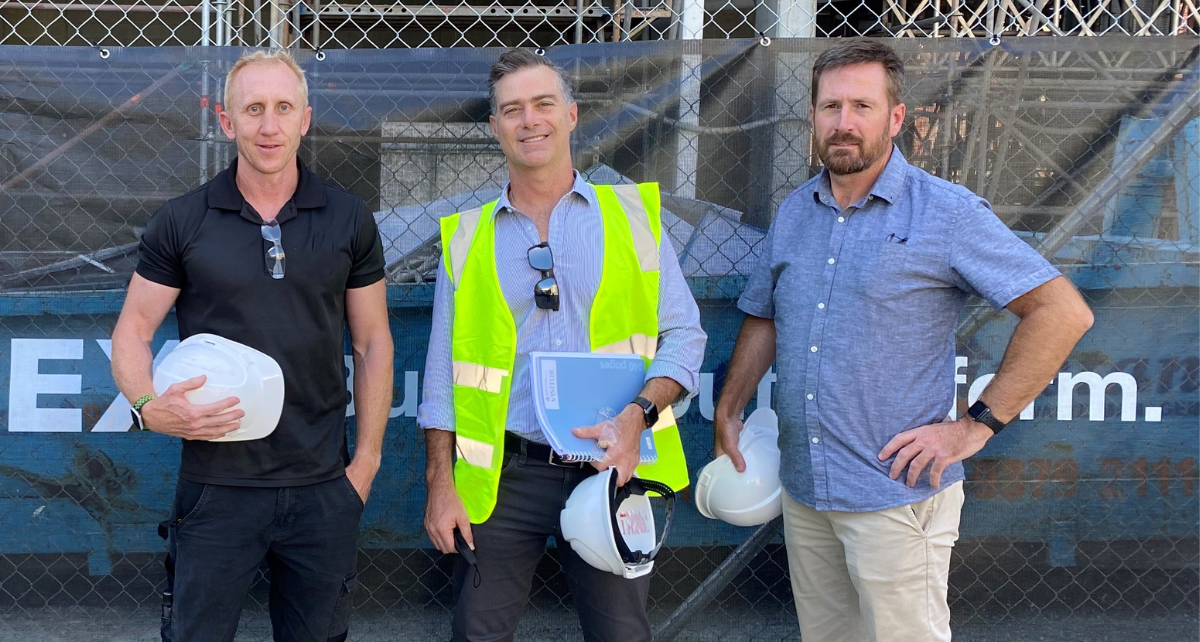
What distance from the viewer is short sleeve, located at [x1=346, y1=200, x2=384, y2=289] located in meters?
2.71

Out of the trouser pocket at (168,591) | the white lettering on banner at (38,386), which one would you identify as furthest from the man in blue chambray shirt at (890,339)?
the white lettering on banner at (38,386)

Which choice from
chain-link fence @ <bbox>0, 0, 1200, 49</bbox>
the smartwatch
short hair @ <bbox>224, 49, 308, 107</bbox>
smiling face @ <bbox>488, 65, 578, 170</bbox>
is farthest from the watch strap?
chain-link fence @ <bbox>0, 0, 1200, 49</bbox>

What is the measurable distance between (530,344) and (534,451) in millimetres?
302

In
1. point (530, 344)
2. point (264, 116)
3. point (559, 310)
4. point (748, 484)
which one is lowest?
point (748, 484)

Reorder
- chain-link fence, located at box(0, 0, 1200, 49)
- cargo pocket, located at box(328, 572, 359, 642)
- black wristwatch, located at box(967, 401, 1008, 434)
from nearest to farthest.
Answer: black wristwatch, located at box(967, 401, 1008, 434) → cargo pocket, located at box(328, 572, 359, 642) → chain-link fence, located at box(0, 0, 1200, 49)

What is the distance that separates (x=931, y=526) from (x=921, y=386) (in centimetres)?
38

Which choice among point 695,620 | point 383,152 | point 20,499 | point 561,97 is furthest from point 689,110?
point 20,499

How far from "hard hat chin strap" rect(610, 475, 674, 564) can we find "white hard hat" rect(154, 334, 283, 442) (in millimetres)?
945

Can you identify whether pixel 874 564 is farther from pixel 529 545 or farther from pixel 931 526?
pixel 529 545

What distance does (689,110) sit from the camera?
3475 millimetres

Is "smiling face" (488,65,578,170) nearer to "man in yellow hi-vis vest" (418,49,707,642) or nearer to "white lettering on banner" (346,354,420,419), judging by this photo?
"man in yellow hi-vis vest" (418,49,707,642)

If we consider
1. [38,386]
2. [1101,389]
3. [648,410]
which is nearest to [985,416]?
[648,410]

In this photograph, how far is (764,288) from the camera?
283 cm

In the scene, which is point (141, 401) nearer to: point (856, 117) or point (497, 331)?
point (497, 331)
